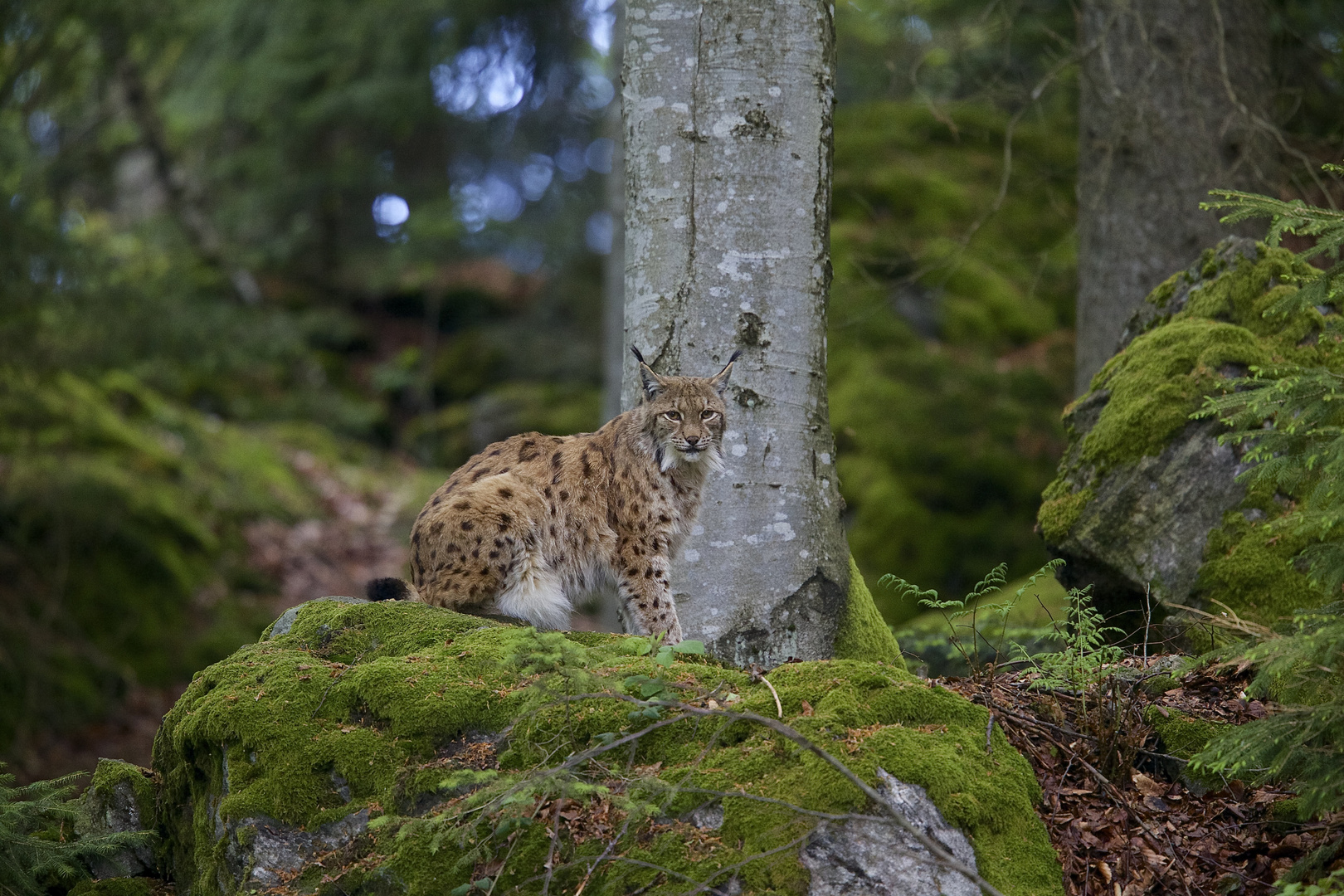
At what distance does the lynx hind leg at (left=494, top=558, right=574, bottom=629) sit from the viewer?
17.8ft

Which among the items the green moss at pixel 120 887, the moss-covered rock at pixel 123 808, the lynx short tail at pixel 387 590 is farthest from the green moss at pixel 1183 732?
the moss-covered rock at pixel 123 808

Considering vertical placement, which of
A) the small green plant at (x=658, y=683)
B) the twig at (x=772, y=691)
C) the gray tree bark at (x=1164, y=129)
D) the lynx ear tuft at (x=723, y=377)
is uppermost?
the gray tree bark at (x=1164, y=129)

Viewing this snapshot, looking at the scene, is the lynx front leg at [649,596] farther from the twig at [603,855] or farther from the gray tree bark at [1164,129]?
the gray tree bark at [1164,129]

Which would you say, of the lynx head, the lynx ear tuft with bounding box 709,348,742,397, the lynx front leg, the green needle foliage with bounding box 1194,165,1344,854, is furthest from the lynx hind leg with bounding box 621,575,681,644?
the green needle foliage with bounding box 1194,165,1344,854

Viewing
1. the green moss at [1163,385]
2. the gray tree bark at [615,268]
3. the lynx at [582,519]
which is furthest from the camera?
the gray tree bark at [615,268]

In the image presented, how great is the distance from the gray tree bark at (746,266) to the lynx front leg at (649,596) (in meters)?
0.24

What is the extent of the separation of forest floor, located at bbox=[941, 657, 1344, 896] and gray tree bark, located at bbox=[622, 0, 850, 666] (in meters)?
1.37

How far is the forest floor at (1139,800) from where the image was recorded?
3.58 metres

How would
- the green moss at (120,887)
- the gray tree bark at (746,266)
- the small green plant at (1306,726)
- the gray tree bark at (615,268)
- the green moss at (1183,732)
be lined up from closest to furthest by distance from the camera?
the small green plant at (1306,726), the green moss at (1183,732), the green moss at (120,887), the gray tree bark at (746,266), the gray tree bark at (615,268)

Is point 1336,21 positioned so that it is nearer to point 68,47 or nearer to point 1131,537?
point 1131,537

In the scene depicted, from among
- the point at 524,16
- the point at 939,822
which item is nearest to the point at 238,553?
the point at 524,16

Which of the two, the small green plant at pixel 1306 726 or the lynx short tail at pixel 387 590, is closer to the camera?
the small green plant at pixel 1306 726

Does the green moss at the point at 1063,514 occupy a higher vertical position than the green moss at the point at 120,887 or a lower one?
higher

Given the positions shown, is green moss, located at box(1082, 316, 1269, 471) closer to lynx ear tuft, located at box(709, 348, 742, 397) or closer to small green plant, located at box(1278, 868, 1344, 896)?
lynx ear tuft, located at box(709, 348, 742, 397)
